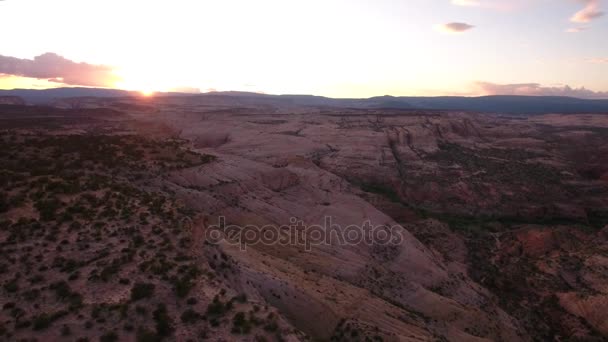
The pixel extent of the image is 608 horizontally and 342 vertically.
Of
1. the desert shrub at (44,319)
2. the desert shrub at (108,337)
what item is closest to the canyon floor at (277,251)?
the desert shrub at (44,319)

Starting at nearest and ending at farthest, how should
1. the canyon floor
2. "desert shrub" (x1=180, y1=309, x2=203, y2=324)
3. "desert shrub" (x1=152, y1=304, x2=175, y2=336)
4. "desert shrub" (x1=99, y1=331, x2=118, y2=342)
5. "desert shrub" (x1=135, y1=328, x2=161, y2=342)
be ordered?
"desert shrub" (x1=99, y1=331, x2=118, y2=342) < "desert shrub" (x1=135, y1=328, x2=161, y2=342) < "desert shrub" (x1=152, y1=304, x2=175, y2=336) < "desert shrub" (x1=180, y1=309, x2=203, y2=324) < the canyon floor

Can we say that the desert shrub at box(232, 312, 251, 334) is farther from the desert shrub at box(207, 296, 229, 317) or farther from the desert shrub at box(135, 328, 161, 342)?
the desert shrub at box(135, 328, 161, 342)

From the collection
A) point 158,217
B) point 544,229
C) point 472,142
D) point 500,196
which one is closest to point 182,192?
point 158,217

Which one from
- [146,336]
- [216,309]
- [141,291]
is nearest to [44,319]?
[141,291]

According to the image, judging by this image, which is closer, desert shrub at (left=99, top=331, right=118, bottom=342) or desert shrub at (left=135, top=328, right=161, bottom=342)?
desert shrub at (left=99, top=331, right=118, bottom=342)

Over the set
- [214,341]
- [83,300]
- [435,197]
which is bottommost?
[435,197]

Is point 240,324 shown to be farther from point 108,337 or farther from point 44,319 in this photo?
point 44,319

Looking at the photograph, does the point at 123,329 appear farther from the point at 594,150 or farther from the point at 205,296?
the point at 594,150

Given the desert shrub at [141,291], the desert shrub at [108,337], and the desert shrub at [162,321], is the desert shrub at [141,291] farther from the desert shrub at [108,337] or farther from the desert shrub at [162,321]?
the desert shrub at [108,337]

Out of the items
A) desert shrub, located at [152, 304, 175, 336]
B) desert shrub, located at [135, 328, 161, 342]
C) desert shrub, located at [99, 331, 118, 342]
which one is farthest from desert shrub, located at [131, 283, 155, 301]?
desert shrub, located at [99, 331, 118, 342]
